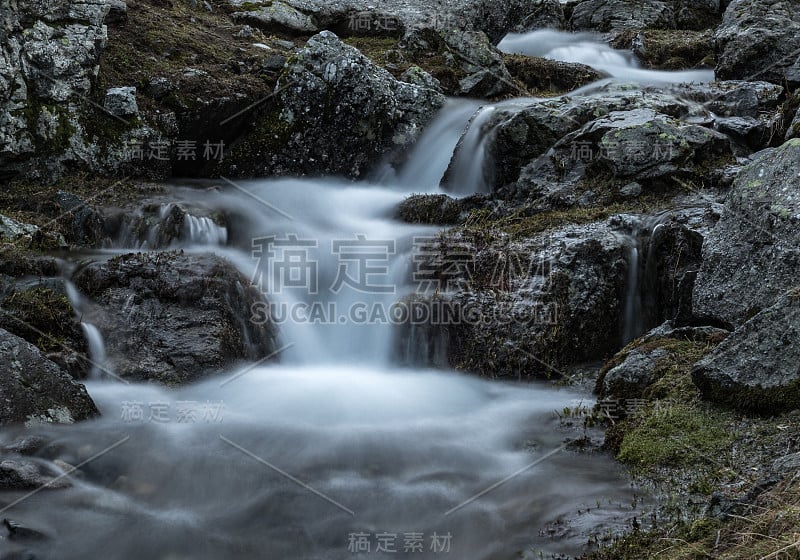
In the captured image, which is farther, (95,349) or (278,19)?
(278,19)

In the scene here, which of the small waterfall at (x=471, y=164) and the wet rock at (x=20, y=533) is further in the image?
the small waterfall at (x=471, y=164)

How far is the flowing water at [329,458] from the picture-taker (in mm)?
4719

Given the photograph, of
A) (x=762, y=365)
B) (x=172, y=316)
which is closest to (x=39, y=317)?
(x=172, y=316)

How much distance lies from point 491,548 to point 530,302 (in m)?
4.16

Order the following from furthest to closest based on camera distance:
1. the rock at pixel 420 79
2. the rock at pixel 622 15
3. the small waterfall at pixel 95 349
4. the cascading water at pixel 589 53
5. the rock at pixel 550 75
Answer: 1. the rock at pixel 622 15
2. the cascading water at pixel 589 53
3. the rock at pixel 550 75
4. the rock at pixel 420 79
5. the small waterfall at pixel 95 349

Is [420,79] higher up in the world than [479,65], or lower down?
lower down

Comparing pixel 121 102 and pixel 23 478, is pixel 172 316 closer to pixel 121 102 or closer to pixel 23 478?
pixel 23 478

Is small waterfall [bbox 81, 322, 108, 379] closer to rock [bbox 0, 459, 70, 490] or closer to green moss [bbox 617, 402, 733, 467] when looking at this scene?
rock [bbox 0, 459, 70, 490]

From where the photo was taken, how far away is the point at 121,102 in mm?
11977

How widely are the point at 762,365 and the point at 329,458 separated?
3.31 m

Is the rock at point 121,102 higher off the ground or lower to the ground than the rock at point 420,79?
lower

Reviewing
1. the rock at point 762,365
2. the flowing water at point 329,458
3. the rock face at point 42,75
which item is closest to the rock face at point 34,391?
the flowing water at point 329,458

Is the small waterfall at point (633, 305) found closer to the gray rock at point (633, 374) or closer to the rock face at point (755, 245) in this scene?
the gray rock at point (633, 374)

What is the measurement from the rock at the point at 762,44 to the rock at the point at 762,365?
9.29 metres
